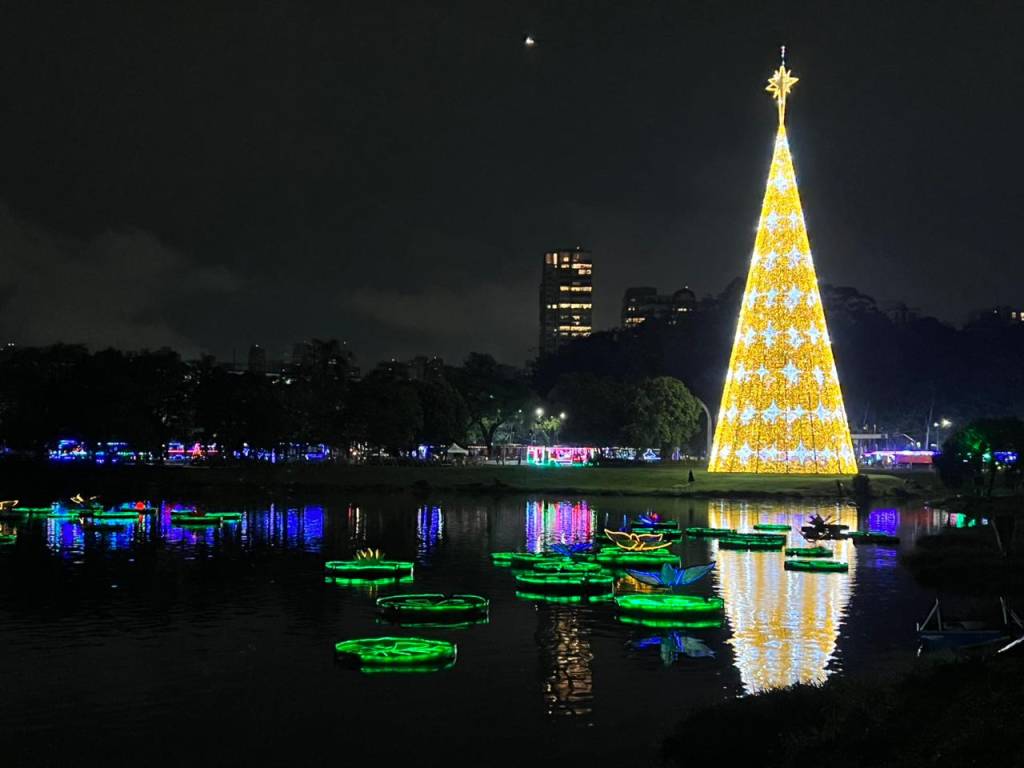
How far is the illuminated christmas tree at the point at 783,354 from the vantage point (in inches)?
3027

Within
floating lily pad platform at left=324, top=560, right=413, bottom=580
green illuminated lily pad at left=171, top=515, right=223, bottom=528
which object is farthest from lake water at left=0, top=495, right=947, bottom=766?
green illuminated lily pad at left=171, top=515, right=223, bottom=528

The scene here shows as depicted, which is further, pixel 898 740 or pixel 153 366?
pixel 153 366

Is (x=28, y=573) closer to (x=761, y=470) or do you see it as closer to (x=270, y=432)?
(x=761, y=470)

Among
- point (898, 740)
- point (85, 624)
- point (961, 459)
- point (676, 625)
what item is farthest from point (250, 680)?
point (961, 459)

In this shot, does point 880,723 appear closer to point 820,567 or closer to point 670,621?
point 670,621

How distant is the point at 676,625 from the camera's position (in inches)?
1425

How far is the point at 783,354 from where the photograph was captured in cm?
7681

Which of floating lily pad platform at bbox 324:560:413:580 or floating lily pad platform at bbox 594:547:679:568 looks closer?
floating lily pad platform at bbox 324:560:413:580

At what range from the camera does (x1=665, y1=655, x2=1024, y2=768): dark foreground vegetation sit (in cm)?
1491

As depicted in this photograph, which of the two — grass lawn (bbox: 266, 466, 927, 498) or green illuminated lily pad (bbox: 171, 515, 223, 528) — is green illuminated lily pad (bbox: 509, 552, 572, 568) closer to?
green illuminated lily pad (bbox: 171, 515, 223, 528)

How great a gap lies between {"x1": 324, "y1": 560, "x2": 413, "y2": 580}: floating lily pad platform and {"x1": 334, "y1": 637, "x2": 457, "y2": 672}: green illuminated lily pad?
52.8 feet

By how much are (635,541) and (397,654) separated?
25.4 metres

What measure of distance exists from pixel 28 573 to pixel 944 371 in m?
120

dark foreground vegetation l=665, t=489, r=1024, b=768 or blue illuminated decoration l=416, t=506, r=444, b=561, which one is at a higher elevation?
dark foreground vegetation l=665, t=489, r=1024, b=768
